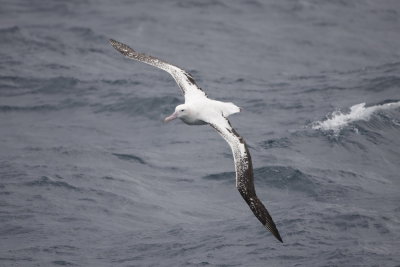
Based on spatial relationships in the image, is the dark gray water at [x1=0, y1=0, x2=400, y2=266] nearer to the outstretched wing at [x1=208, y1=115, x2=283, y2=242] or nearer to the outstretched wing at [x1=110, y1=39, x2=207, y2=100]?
the outstretched wing at [x1=208, y1=115, x2=283, y2=242]

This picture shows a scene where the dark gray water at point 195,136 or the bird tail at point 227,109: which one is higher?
the bird tail at point 227,109

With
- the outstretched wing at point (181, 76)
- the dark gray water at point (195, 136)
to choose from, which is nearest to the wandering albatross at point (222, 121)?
the outstretched wing at point (181, 76)

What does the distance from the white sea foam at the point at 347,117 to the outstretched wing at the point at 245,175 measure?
22.0ft

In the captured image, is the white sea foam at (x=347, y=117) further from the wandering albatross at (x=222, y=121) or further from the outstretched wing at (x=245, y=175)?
the outstretched wing at (x=245, y=175)

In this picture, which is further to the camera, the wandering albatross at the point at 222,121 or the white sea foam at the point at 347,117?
the white sea foam at the point at 347,117

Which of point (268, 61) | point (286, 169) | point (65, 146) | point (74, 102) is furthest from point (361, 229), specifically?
point (268, 61)

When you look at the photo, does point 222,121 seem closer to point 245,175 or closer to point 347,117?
point 245,175

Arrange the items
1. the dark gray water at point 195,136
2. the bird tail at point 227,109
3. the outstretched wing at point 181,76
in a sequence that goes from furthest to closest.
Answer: the outstretched wing at point 181,76, the dark gray water at point 195,136, the bird tail at point 227,109

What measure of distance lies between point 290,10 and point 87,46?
9.87m

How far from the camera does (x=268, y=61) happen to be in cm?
3006

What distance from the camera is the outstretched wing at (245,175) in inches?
571

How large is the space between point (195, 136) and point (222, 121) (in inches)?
246

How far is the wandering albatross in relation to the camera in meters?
14.7

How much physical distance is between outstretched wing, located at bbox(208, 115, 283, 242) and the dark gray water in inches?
89.0
